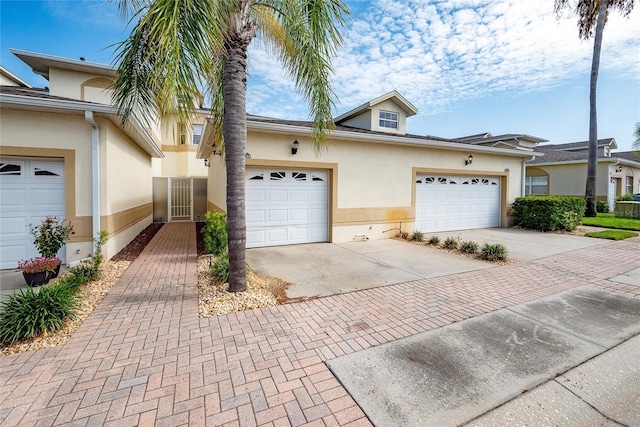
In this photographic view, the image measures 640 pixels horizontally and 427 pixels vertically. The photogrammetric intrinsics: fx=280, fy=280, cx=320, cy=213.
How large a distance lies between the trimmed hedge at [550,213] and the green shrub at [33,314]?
15.2 meters

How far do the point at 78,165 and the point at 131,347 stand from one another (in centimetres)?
534

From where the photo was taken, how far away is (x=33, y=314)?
137 inches

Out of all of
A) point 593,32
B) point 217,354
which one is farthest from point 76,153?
point 593,32

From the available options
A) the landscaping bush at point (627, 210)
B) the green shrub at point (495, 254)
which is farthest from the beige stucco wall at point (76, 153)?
the landscaping bush at point (627, 210)

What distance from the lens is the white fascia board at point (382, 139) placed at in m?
7.96

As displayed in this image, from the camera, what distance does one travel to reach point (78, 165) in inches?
253

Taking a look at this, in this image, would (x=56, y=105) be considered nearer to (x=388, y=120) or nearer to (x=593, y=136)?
(x=388, y=120)

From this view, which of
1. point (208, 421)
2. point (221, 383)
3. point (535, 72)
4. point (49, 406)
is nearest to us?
point (208, 421)

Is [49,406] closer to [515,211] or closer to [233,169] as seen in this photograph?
[233,169]

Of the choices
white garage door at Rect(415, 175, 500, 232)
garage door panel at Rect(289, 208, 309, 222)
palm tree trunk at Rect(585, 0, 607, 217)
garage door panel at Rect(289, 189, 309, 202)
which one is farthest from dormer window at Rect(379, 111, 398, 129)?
palm tree trunk at Rect(585, 0, 607, 217)

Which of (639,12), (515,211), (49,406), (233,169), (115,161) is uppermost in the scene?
(639,12)

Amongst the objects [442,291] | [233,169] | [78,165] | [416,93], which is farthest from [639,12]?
[78,165]

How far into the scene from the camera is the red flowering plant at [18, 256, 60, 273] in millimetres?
5098

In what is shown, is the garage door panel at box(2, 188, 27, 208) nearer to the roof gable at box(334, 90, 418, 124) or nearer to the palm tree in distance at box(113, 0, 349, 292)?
the palm tree in distance at box(113, 0, 349, 292)
